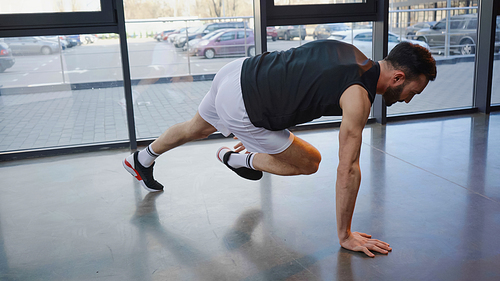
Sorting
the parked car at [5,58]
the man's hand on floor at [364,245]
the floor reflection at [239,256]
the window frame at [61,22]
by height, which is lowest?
the floor reflection at [239,256]

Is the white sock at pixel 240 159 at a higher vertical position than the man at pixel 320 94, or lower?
lower

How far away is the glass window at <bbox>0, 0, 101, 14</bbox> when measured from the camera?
335cm

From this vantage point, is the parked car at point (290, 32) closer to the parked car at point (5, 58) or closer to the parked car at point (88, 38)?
the parked car at point (88, 38)

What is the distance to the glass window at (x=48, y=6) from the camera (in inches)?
132

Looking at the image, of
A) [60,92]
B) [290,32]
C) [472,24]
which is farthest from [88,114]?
[472,24]

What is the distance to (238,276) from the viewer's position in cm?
185

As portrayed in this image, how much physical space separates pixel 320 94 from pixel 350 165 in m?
0.31

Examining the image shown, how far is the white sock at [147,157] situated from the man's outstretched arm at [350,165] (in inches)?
48.1

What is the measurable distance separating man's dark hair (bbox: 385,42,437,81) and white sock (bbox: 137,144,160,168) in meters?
1.47

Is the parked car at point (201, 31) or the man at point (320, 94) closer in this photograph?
the man at point (320, 94)

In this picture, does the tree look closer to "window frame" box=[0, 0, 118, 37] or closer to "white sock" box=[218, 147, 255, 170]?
"window frame" box=[0, 0, 118, 37]

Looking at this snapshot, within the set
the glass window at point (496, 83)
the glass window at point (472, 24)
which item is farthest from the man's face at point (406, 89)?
the glass window at point (496, 83)

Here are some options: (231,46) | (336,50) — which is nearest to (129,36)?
(231,46)

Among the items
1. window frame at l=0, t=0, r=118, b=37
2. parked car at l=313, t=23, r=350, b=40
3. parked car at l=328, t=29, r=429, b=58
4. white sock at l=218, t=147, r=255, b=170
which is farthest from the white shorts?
parked car at l=328, t=29, r=429, b=58
